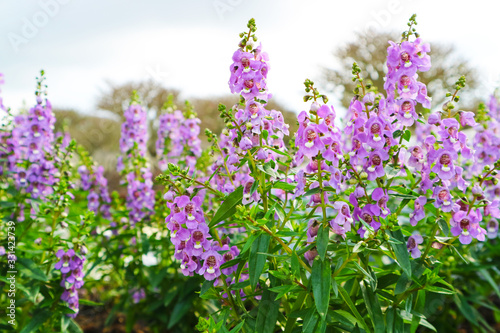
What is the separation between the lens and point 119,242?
3531mm

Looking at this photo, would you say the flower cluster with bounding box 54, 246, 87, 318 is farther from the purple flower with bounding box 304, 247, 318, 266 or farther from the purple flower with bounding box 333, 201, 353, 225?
the purple flower with bounding box 333, 201, 353, 225

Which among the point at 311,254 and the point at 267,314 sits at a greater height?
the point at 311,254

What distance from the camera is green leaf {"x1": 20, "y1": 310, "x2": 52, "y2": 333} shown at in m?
2.73

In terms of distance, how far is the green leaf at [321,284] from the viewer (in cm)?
171

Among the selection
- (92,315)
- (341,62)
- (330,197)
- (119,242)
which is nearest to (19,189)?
(119,242)

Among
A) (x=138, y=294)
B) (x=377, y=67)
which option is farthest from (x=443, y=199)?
(x=377, y=67)

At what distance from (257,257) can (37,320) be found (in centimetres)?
168

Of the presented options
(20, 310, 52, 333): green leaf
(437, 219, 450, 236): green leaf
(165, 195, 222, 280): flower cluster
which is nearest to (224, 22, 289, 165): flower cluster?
(165, 195, 222, 280): flower cluster

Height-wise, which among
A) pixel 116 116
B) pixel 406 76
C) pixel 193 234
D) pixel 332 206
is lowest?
pixel 193 234

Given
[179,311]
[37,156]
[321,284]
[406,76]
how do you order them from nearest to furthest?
1. [321,284]
2. [406,76]
3. [179,311]
4. [37,156]

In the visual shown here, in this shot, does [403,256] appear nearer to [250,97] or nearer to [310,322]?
[310,322]

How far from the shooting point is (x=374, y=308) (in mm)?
1945

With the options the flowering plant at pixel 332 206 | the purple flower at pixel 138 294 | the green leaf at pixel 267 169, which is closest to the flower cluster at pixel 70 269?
the purple flower at pixel 138 294

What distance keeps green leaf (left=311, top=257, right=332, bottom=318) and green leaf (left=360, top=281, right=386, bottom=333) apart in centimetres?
27
